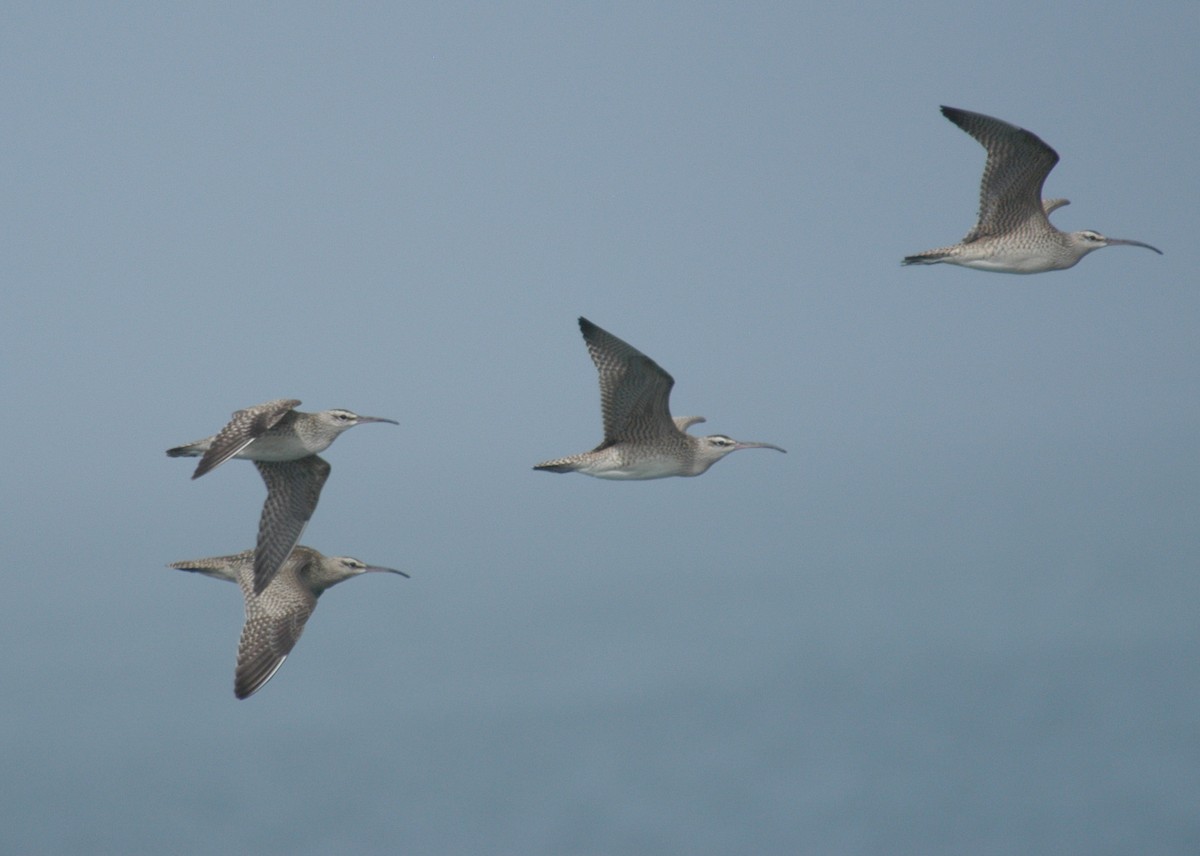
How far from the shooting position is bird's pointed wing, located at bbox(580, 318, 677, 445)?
18.9 metres

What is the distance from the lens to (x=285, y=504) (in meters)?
21.2

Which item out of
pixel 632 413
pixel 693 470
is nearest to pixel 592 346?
pixel 632 413

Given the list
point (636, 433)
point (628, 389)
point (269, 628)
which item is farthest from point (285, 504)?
point (628, 389)

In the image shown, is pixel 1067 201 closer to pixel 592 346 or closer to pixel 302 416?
pixel 592 346

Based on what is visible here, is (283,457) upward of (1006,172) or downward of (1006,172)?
downward

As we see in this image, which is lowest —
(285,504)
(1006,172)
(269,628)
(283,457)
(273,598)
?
(269,628)

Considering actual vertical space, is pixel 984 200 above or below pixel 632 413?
above

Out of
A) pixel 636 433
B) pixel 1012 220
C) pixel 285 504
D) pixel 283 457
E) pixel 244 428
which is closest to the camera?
pixel 244 428

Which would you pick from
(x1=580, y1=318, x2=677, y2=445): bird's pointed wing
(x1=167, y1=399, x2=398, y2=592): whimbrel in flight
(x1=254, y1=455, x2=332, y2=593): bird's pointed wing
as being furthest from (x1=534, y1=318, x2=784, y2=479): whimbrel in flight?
(x1=254, y1=455, x2=332, y2=593): bird's pointed wing

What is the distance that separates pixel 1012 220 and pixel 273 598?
10.8 meters

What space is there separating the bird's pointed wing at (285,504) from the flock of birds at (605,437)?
0.04 feet

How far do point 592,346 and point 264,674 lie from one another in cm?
567

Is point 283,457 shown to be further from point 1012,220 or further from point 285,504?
point 1012,220

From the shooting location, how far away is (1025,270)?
2189cm
